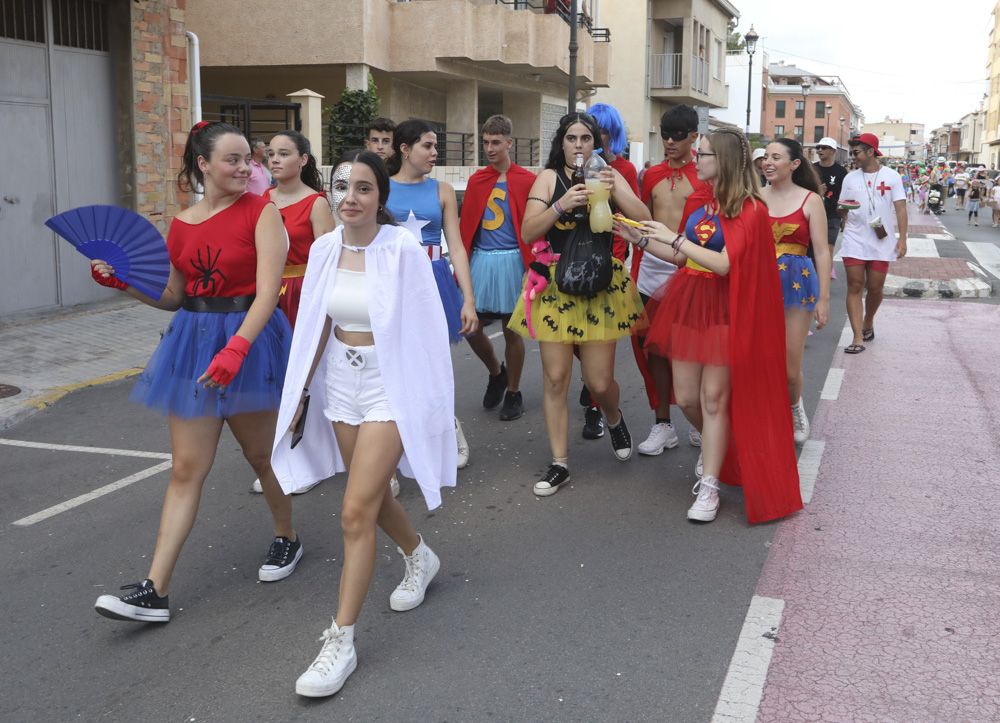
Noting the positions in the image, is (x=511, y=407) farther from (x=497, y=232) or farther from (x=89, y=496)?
(x=89, y=496)

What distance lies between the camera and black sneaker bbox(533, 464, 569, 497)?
5.62 m

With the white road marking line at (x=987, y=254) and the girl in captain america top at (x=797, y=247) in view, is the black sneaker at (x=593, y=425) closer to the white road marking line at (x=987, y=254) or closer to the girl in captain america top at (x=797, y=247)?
the girl in captain america top at (x=797, y=247)

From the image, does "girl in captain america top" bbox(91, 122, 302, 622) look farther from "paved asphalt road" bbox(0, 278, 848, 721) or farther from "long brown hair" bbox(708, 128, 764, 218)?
"long brown hair" bbox(708, 128, 764, 218)

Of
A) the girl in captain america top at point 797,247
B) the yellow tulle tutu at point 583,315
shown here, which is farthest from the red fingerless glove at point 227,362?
the girl in captain america top at point 797,247

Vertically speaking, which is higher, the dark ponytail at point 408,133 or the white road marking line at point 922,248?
the dark ponytail at point 408,133

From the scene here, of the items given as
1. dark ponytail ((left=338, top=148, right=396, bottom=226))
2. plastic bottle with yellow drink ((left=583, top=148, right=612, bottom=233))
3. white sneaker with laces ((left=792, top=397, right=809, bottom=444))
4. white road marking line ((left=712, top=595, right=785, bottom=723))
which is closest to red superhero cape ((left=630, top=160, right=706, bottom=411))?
white sneaker with laces ((left=792, top=397, right=809, bottom=444))

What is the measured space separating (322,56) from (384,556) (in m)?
17.5

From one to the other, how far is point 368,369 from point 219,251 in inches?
33.0

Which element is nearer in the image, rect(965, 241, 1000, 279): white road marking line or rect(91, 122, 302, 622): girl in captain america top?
rect(91, 122, 302, 622): girl in captain america top

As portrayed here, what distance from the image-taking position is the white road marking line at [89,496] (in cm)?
532

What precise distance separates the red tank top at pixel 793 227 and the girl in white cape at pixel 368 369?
134 inches

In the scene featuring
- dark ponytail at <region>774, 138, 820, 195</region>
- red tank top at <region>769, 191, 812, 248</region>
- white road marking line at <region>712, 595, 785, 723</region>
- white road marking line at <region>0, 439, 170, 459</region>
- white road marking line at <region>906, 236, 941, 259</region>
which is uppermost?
dark ponytail at <region>774, 138, 820, 195</region>

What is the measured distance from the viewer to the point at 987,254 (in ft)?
72.9

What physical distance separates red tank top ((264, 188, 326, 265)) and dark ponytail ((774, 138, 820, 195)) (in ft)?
9.45
